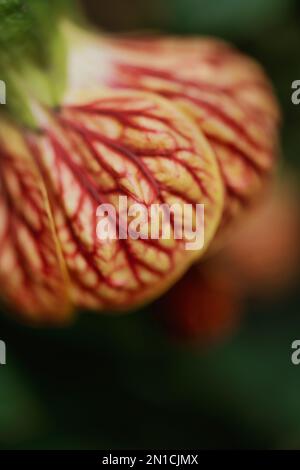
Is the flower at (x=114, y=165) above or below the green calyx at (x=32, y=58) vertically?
below

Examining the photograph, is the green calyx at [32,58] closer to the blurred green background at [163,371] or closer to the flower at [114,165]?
the flower at [114,165]

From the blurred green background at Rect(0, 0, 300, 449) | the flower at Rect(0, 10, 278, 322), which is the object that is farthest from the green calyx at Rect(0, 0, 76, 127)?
the blurred green background at Rect(0, 0, 300, 449)

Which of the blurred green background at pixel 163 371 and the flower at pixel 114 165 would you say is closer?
the flower at pixel 114 165

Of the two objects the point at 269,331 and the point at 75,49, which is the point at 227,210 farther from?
the point at 269,331

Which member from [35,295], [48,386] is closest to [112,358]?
[48,386]

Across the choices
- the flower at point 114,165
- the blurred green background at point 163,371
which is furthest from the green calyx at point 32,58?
the blurred green background at point 163,371
